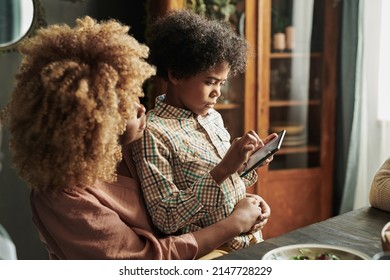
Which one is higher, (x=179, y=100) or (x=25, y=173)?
(x=179, y=100)

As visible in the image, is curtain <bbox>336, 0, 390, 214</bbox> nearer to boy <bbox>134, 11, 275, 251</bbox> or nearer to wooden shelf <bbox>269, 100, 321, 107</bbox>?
wooden shelf <bbox>269, 100, 321, 107</bbox>

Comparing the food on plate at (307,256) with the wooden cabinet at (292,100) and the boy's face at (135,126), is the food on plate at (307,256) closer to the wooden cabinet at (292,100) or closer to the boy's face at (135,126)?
the boy's face at (135,126)

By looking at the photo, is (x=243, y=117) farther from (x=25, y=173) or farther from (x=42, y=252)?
(x=25, y=173)

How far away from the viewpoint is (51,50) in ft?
3.50

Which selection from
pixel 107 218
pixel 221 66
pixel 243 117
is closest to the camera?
pixel 107 218

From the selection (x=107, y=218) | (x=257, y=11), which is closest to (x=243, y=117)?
(x=257, y=11)

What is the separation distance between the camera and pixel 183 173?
1.30 metres

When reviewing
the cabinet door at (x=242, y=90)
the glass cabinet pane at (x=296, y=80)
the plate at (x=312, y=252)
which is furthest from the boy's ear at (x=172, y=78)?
the glass cabinet pane at (x=296, y=80)

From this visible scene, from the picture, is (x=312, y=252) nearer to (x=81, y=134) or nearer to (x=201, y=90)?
(x=81, y=134)

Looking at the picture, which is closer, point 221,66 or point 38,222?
point 38,222

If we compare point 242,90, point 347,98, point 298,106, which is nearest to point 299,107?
point 298,106
